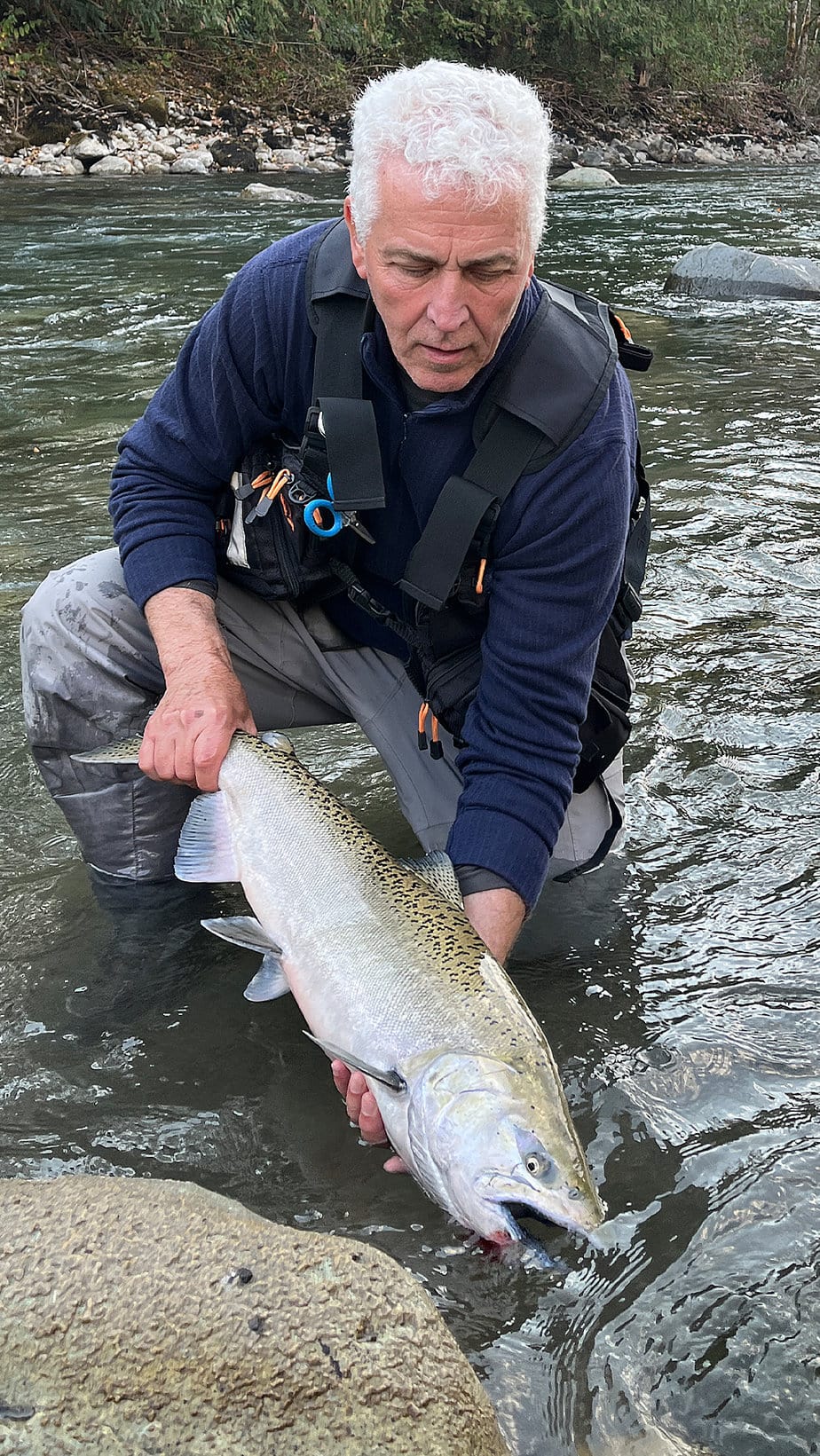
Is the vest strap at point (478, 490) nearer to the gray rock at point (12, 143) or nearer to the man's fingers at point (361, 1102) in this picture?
the man's fingers at point (361, 1102)

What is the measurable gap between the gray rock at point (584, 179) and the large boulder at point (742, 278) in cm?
923

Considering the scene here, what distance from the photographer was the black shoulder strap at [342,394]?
3107 millimetres

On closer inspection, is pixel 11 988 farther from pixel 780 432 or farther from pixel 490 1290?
pixel 780 432

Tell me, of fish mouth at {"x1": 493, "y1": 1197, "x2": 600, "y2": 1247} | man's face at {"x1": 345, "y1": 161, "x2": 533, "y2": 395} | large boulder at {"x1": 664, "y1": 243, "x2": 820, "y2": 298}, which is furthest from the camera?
large boulder at {"x1": 664, "y1": 243, "x2": 820, "y2": 298}

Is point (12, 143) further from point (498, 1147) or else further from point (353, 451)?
point (498, 1147)

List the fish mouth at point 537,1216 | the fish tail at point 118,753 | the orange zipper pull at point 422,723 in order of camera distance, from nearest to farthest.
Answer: the fish mouth at point 537,1216
the fish tail at point 118,753
the orange zipper pull at point 422,723

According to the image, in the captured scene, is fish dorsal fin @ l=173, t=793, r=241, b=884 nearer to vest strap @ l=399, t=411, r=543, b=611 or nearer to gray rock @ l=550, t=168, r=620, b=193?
vest strap @ l=399, t=411, r=543, b=611

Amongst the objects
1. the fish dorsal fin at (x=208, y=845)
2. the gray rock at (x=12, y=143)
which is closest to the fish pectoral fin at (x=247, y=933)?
the fish dorsal fin at (x=208, y=845)

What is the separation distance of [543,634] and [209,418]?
3.45ft

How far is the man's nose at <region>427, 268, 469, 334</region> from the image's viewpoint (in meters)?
2.81

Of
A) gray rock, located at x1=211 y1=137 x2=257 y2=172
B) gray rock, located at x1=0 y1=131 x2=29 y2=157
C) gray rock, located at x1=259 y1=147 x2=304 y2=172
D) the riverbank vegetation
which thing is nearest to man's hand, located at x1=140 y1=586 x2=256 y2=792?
gray rock, located at x1=0 y1=131 x2=29 y2=157

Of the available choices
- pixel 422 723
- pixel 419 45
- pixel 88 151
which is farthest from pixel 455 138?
pixel 419 45

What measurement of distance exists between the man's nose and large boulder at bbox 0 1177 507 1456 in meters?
1.84

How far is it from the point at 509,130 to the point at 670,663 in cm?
285
